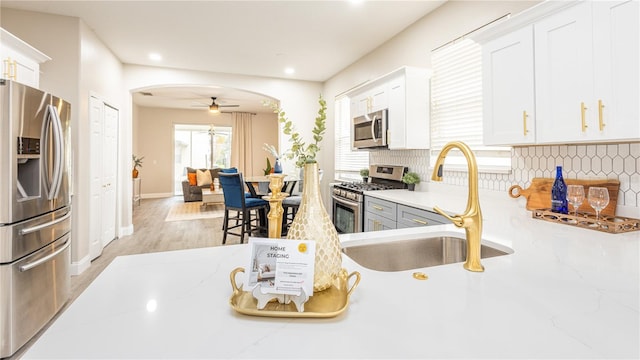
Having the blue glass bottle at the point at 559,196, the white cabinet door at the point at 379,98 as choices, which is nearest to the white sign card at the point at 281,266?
the blue glass bottle at the point at 559,196

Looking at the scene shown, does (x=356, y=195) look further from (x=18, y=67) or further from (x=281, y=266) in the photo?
(x=18, y=67)

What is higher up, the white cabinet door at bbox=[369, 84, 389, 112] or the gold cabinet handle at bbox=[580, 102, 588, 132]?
the white cabinet door at bbox=[369, 84, 389, 112]

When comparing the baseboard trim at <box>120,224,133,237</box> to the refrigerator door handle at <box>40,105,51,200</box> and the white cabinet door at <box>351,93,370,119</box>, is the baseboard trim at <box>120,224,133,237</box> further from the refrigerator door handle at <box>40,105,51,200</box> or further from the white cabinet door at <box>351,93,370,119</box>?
the white cabinet door at <box>351,93,370,119</box>

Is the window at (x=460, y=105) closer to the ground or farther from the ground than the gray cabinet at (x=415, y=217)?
farther from the ground

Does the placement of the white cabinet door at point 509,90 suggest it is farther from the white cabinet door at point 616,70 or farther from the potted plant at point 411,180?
the potted plant at point 411,180

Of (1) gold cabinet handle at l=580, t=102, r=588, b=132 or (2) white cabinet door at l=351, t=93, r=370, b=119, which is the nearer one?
(1) gold cabinet handle at l=580, t=102, r=588, b=132

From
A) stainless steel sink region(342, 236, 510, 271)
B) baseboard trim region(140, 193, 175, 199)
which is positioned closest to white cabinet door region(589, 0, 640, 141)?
stainless steel sink region(342, 236, 510, 271)

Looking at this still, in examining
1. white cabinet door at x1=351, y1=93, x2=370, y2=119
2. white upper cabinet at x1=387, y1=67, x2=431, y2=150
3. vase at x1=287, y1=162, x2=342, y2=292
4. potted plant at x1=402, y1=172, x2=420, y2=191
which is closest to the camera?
vase at x1=287, y1=162, x2=342, y2=292

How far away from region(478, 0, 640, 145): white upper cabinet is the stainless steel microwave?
4.43ft

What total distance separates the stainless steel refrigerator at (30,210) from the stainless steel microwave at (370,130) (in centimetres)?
284

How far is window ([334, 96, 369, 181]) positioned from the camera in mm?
4992

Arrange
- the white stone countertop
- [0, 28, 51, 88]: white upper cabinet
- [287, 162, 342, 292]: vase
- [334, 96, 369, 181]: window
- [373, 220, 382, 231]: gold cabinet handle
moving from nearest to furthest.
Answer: the white stone countertop → [287, 162, 342, 292]: vase → [0, 28, 51, 88]: white upper cabinet → [373, 220, 382, 231]: gold cabinet handle → [334, 96, 369, 181]: window

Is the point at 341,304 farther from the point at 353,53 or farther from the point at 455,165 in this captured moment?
the point at 353,53

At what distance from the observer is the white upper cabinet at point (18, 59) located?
2387 millimetres
